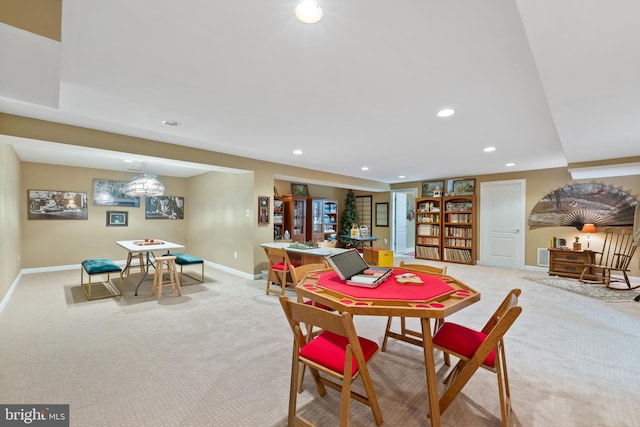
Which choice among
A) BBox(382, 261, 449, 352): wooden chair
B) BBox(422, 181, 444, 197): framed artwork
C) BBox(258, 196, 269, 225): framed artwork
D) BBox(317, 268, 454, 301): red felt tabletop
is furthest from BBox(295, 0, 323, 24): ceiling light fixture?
BBox(422, 181, 444, 197): framed artwork

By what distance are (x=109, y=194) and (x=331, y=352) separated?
7547 mm

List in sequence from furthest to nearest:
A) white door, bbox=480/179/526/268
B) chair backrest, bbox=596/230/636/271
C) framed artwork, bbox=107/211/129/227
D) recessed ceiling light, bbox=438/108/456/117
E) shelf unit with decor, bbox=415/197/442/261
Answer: shelf unit with decor, bbox=415/197/442/261 → framed artwork, bbox=107/211/129/227 → white door, bbox=480/179/526/268 → chair backrest, bbox=596/230/636/271 → recessed ceiling light, bbox=438/108/456/117

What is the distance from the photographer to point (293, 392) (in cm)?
165

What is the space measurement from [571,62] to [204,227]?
7150 millimetres

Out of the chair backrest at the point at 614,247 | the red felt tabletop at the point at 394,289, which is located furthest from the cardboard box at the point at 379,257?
the chair backrest at the point at 614,247

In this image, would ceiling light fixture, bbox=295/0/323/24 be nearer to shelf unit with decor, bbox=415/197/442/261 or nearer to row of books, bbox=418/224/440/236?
shelf unit with decor, bbox=415/197/442/261

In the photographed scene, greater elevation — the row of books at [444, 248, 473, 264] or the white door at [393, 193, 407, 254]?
the white door at [393, 193, 407, 254]

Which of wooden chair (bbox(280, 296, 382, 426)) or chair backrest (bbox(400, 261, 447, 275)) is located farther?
chair backrest (bbox(400, 261, 447, 275))

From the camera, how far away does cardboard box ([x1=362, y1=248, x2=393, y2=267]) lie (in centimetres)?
459

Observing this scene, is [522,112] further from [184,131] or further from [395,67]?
[184,131]

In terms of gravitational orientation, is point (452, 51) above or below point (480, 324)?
above

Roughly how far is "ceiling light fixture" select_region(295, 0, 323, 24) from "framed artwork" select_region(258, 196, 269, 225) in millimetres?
4092

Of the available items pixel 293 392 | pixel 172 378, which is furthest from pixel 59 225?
pixel 293 392

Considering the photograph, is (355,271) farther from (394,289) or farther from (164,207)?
(164,207)
